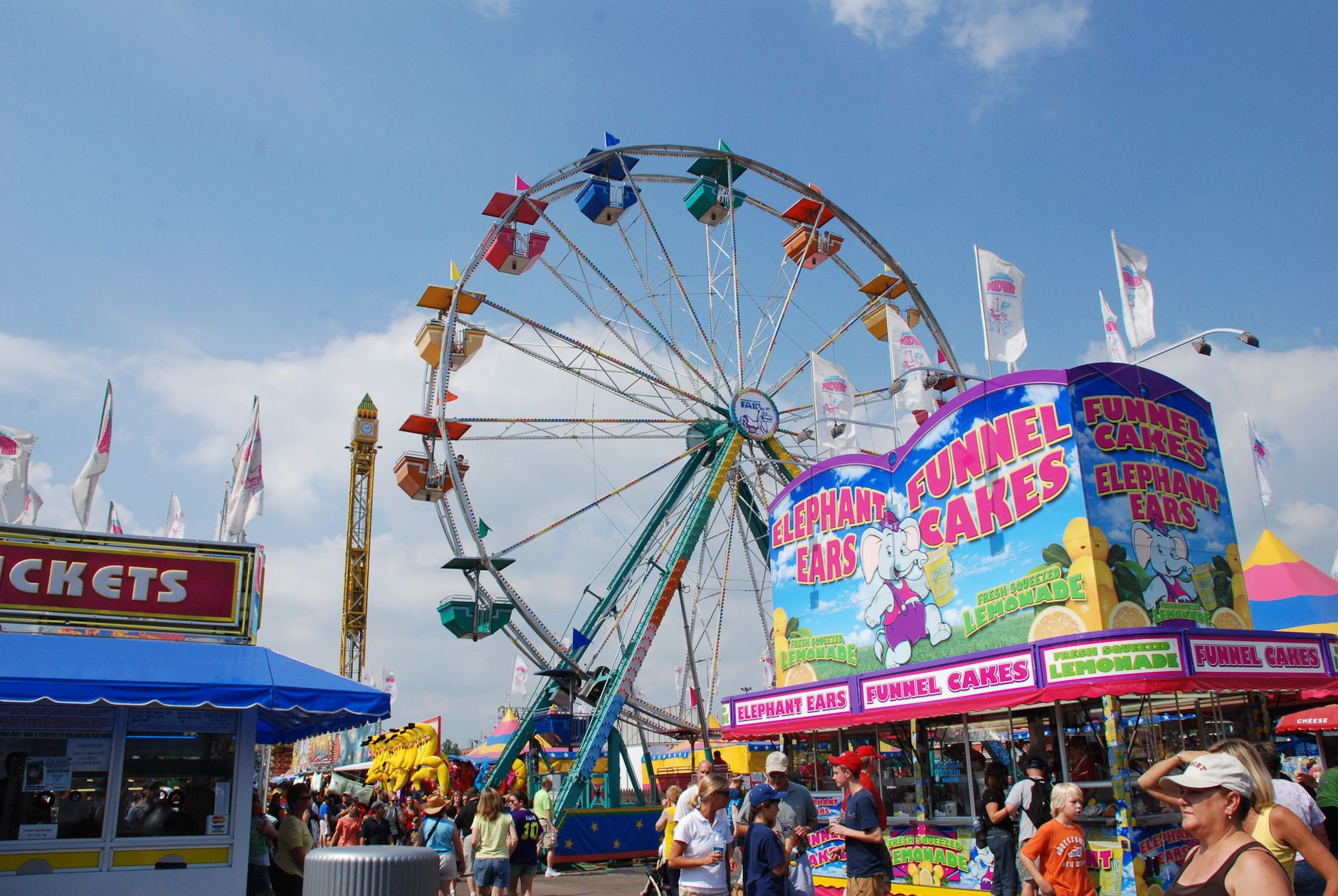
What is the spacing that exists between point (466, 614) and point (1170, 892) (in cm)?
1709

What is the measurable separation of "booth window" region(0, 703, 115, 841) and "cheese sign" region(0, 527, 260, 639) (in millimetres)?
770

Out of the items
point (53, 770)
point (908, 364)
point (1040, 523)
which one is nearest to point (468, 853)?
point (53, 770)

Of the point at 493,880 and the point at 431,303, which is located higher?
the point at 431,303

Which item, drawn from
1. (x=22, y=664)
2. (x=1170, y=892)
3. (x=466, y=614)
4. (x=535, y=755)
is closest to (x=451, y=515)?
(x=466, y=614)

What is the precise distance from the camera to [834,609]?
568 inches

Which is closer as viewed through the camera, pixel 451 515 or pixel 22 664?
pixel 22 664

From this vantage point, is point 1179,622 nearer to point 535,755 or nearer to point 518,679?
point 535,755

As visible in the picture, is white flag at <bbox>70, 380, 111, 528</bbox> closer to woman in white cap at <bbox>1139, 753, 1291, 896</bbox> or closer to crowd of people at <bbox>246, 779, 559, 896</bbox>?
crowd of people at <bbox>246, 779, 559, 896</bbox>

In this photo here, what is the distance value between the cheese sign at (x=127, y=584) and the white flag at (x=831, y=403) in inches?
371

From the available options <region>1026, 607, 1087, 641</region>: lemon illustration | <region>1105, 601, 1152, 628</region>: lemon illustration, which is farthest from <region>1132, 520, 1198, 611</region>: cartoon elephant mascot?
<region>1026, 607, 1087, 641</region>: lemon illustration

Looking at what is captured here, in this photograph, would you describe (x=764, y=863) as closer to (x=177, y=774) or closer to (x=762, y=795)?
(x=762, y=795)

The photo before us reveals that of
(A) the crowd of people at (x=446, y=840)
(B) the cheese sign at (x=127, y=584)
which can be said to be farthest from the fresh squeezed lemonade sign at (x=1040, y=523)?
(B) the cheese sign at (x=127, y=584)

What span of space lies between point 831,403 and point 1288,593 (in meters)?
9.62

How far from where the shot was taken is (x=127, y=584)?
838 cm
